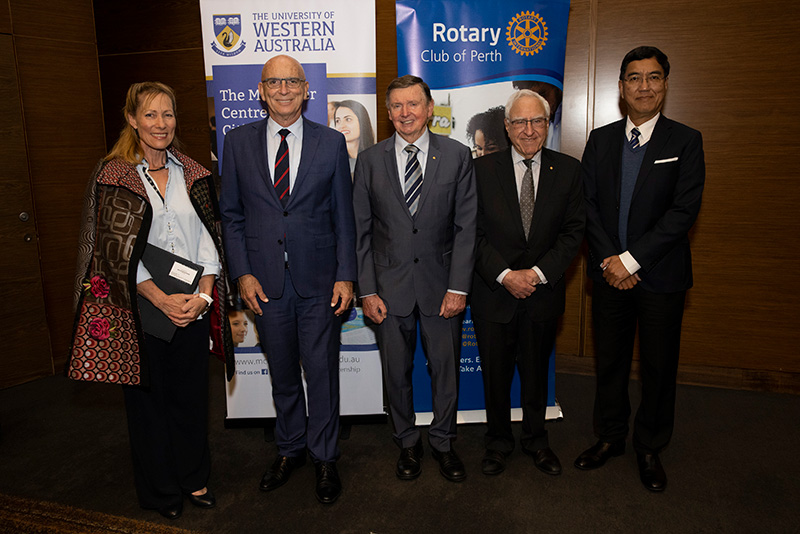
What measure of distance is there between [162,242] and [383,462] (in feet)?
5.45

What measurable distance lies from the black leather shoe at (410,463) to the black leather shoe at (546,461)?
1.93ft

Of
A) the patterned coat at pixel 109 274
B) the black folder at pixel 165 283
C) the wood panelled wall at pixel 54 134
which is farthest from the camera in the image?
the wood panelled wall at pixel 54 134

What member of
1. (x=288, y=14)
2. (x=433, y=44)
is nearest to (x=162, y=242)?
(x=288, y=14)

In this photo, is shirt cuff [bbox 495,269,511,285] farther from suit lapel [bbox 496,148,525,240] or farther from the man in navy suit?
the man in navy suit

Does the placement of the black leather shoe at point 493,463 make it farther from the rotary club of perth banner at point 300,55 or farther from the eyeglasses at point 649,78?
the eyeglasses at point 649,78

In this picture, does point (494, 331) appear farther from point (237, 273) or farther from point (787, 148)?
point (787, 148)

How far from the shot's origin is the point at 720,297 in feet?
12.7

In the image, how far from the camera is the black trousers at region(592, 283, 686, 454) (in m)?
2.60

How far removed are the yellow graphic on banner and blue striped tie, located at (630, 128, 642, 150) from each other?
3.56ft

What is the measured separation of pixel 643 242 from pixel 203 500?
7.94 feet

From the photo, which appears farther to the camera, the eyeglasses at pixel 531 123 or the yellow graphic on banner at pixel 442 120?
the yellow graphic on banner at pixel 442 120

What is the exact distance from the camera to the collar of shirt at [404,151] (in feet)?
8.59

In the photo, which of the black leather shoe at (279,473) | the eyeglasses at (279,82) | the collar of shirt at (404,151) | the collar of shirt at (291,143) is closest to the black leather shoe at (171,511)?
the black leather shoe at (279,473)

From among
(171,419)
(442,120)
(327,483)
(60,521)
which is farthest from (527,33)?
(60,521)
